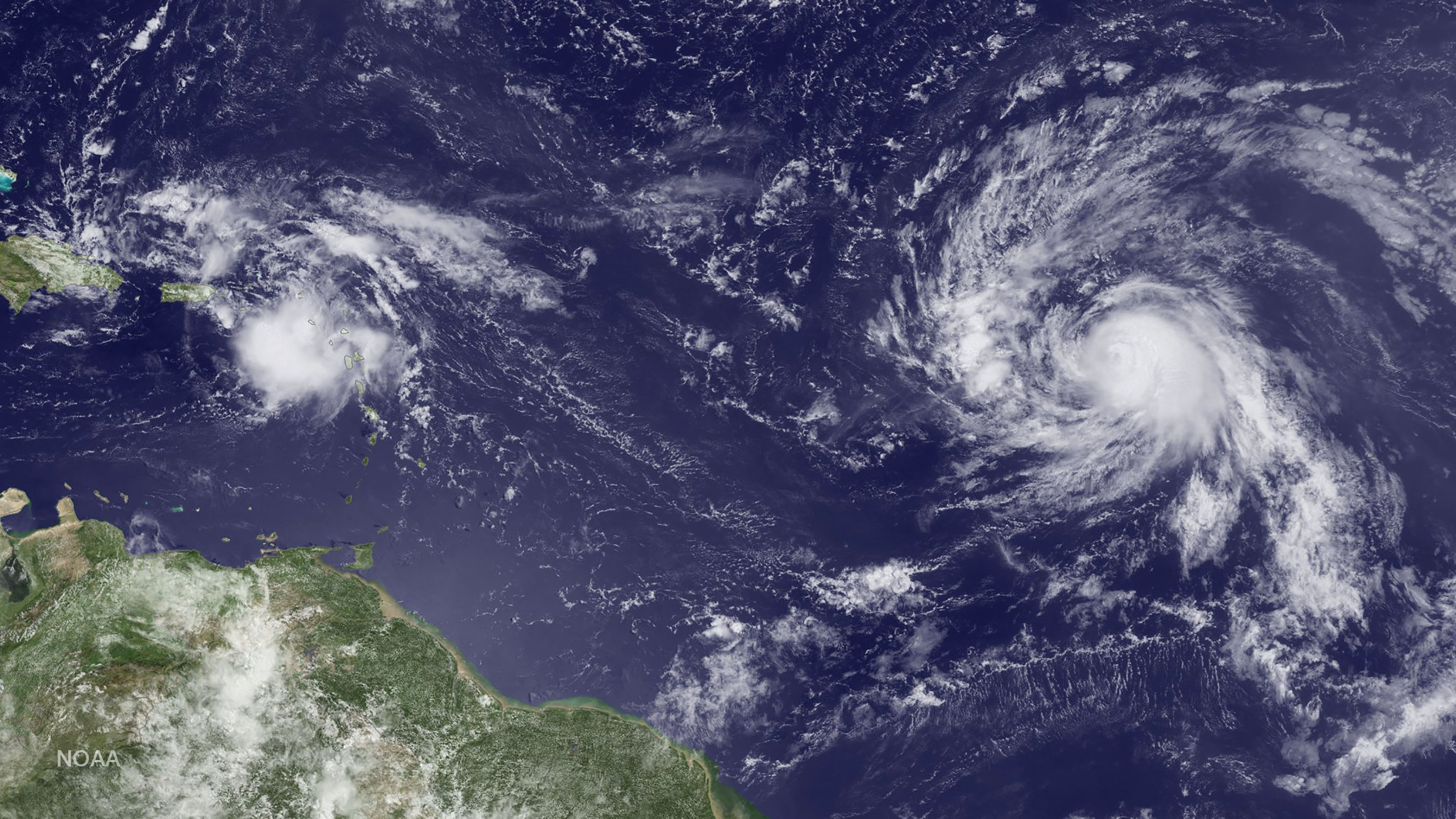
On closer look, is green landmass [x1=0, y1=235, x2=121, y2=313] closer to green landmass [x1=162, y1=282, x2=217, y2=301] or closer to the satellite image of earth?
the satellite image of earth

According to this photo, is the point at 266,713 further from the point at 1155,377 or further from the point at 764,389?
the point at 1155,377

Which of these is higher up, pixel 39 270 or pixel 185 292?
pixel 39 270

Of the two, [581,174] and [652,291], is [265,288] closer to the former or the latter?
[581,174]

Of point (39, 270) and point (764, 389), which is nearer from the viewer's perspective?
point (764, 389)

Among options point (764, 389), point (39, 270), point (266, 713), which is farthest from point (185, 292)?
point (764, 389)

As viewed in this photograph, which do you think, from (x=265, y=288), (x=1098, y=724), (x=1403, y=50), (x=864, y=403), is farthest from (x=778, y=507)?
(x=1403, y=50)

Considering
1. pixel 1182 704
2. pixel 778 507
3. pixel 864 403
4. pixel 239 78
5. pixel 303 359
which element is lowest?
pixel 1182 704
